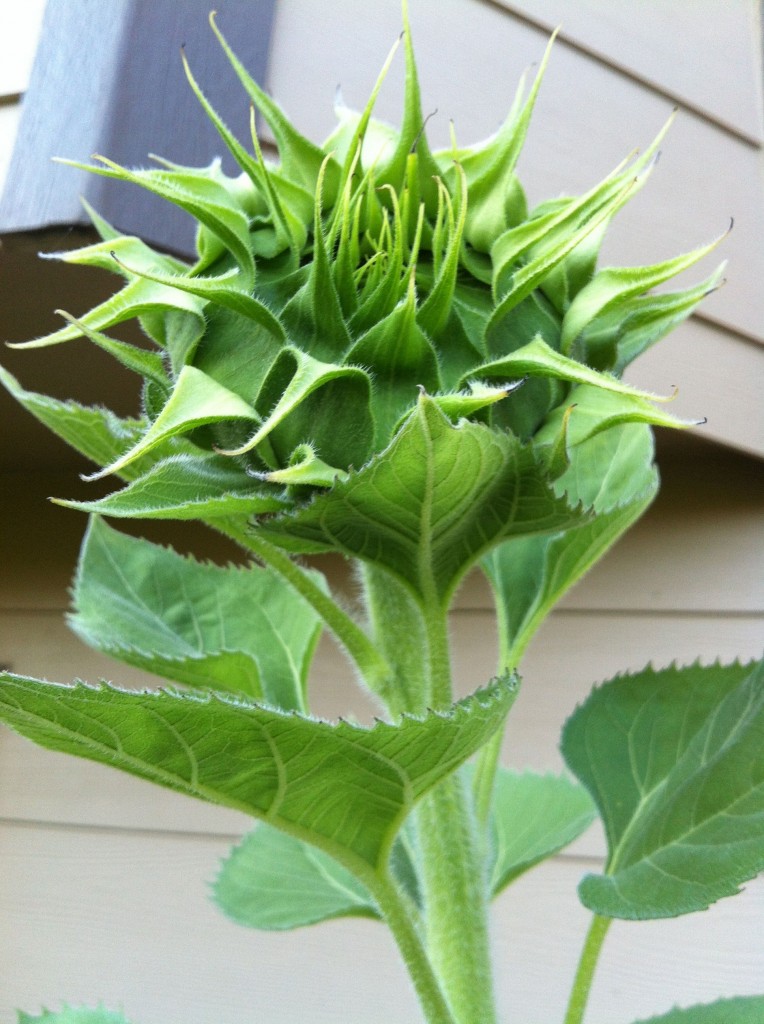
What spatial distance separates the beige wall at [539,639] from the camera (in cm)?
68

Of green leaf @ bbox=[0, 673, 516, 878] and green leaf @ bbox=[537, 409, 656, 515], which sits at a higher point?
green leaf @ bbox=[537, 409, 656, 515]

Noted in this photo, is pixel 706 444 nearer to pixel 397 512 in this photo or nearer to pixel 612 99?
pixel 612 99

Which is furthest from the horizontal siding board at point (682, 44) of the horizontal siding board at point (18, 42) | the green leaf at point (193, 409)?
the green leaf at point (193, 409)

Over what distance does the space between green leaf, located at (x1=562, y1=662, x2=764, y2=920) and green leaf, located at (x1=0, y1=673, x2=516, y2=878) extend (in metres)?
0.10

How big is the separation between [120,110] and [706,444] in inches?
17.7

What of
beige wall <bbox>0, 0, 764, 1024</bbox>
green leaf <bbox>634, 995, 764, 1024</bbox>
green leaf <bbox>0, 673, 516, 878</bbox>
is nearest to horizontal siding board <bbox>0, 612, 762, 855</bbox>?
beige wall <bbox>0, 0, 764, 1024</bbox>

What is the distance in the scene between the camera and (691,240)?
2.39 ft

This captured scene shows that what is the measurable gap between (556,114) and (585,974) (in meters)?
0.58

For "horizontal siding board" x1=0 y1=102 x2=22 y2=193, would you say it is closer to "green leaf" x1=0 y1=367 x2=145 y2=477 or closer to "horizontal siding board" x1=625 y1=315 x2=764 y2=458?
"green leaf" x1=0 y1=367 x2=145 y2=477

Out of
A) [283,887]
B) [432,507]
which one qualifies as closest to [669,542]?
[283,887]

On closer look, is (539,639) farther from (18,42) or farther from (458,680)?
(18,42)

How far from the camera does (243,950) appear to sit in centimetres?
78

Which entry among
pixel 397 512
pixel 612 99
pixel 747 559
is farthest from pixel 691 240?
pixel 397 512

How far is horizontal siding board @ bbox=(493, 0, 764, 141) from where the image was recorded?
709 millimetres
